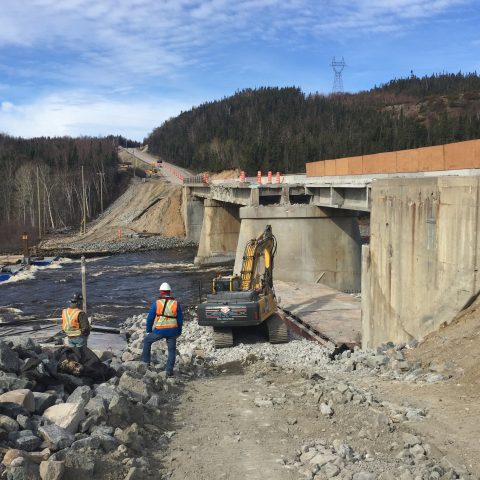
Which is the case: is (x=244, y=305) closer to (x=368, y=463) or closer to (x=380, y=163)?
(x=380, y=163)

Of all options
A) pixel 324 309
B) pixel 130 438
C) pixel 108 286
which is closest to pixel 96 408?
pixel 130 438

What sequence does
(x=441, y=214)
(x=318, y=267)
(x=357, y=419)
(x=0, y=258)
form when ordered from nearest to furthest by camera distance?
(x=357, y=419)
(x=441, y=214)
(x=318, y=267)
(x=0, y=258)

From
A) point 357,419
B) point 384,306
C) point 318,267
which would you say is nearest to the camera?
point 357,419

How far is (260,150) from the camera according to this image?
89.4 m

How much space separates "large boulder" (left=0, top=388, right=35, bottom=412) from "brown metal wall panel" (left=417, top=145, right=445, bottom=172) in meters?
11.5

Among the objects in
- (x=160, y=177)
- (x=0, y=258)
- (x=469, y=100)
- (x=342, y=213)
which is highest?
(x=469, y=100)

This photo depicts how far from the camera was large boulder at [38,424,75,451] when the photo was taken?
6166 millimetres

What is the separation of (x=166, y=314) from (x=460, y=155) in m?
8.09

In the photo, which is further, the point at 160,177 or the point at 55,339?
the point at 160,177

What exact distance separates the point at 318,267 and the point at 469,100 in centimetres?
13144

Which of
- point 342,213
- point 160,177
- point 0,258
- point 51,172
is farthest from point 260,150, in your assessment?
point 342,213

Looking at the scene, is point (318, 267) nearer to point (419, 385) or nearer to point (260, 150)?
point (419, 385)

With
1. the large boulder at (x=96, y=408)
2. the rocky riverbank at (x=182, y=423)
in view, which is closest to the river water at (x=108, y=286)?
the rocky riverbank at (x=182, y=423)

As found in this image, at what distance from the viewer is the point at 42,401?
721cm
